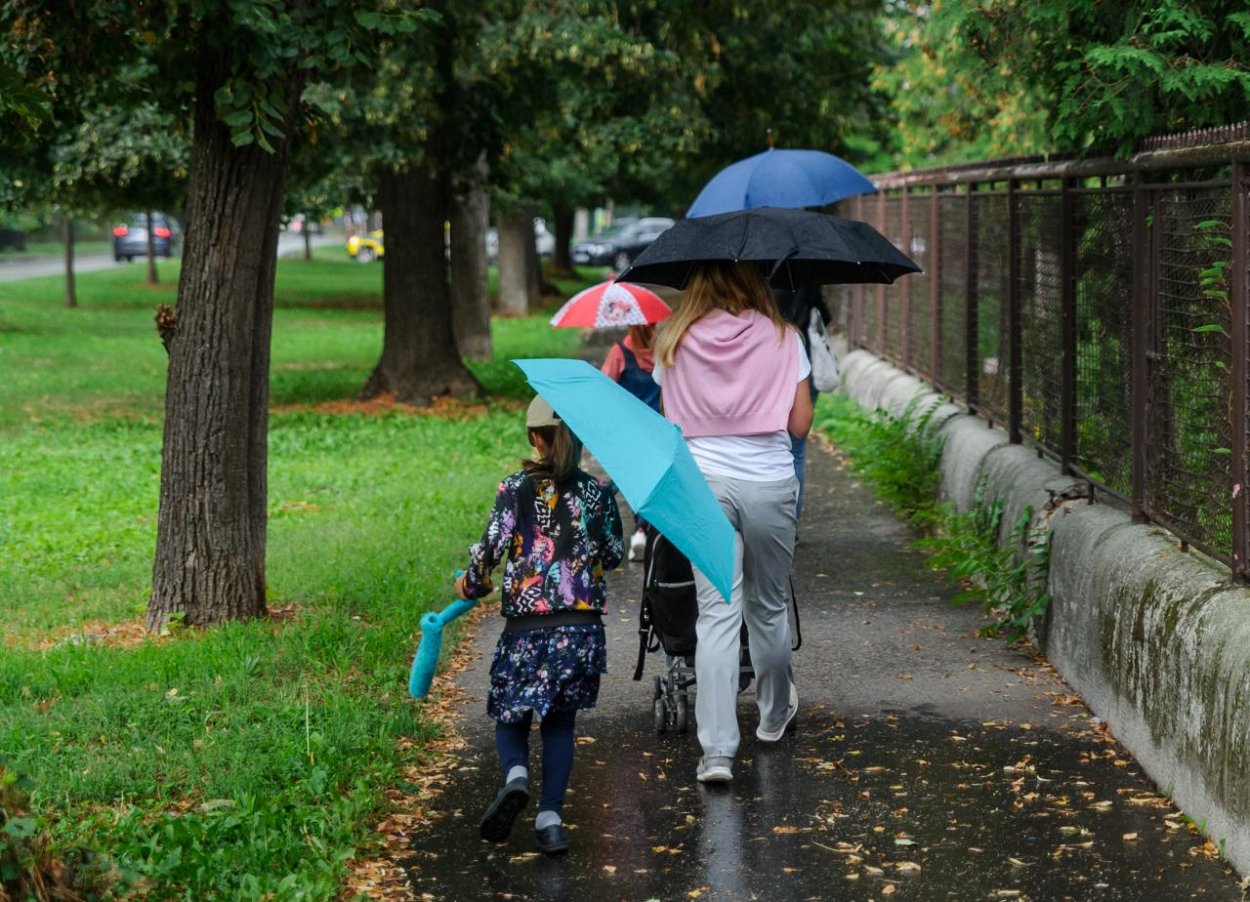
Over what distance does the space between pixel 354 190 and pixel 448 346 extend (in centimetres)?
680

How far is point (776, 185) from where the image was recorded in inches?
368

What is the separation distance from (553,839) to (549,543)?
0.89 meters

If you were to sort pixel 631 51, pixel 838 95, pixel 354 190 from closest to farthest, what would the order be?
pixel 631 51, pixel 838 95, pixel 354 190

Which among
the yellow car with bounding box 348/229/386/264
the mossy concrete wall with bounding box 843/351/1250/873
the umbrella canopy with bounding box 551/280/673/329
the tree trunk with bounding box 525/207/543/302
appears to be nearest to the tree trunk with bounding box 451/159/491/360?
the tree trunk with bounding box 525/207/543/302

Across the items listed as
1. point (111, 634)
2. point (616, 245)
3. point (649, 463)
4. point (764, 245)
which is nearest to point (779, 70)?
point (111, 634)

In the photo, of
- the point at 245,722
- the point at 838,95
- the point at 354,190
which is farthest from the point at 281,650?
the point at 354,190

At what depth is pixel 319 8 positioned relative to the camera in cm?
793

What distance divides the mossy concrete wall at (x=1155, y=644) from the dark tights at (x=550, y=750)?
1903mm

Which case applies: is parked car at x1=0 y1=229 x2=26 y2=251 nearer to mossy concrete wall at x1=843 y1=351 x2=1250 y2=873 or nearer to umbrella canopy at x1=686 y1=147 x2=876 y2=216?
umbrella canopy at x1=686 y1=147 x2=876 y2=216


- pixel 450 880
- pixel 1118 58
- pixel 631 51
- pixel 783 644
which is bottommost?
pixel 450 880

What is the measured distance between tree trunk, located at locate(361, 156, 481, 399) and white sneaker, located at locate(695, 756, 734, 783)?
13237 mm

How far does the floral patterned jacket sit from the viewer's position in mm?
5199

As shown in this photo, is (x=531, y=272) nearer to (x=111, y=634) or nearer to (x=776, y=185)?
(x=776, y=185)

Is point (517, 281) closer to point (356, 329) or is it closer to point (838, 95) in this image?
point (356, 329)
